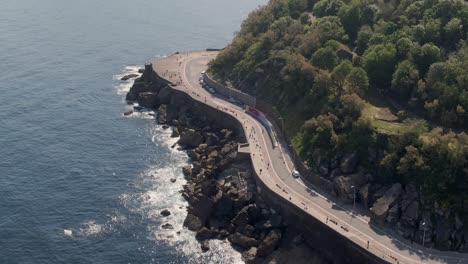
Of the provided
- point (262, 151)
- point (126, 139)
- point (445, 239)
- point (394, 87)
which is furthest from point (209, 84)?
point (445, 239)

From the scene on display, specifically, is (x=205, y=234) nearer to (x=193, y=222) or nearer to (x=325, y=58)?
(x=193, y=222)

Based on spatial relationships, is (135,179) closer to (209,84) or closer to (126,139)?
(126,139)

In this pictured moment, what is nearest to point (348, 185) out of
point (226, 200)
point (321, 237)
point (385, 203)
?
point (385, 203)

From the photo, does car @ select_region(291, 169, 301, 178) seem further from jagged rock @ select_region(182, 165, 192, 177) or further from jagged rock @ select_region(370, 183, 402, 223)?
jagged rock @ select_region(182, 165, 192, 177)

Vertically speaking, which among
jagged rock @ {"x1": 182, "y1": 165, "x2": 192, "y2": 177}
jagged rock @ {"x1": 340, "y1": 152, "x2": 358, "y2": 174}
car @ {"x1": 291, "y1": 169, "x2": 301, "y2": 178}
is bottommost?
jagged rock @ {"x1": 182, "y1": 165, "x2": 192, "y2": 177}

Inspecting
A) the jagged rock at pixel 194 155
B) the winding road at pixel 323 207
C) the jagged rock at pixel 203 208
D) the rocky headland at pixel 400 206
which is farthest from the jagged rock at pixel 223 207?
the jagged rock at pixel 194 155

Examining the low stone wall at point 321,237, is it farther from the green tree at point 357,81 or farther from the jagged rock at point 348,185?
the green tree at point 357,81

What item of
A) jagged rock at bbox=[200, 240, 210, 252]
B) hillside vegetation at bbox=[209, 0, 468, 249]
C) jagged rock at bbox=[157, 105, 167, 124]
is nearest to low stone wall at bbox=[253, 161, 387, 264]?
hillside vegetation at bbox=[209, 0, 468, 249]
